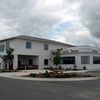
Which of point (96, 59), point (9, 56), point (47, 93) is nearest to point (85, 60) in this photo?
point (96, 59)

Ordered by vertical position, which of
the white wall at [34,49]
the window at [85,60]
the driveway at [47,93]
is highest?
the white wall at [34,49]

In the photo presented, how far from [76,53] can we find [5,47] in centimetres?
1487

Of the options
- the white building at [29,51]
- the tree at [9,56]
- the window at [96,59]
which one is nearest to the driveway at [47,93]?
the tree at [9,56]

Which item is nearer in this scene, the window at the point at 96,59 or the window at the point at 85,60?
the window at the point at 85,60

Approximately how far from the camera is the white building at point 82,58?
50531 mm

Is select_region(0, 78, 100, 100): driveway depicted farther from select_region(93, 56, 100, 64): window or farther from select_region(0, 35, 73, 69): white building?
select_region(93, 56, 100, 64): window

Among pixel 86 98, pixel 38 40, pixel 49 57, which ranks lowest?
pixel 86 98

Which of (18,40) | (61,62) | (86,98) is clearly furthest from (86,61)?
(86,98)

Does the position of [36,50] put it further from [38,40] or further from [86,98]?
[86,98]

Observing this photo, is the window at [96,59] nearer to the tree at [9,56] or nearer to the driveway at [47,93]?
the tree at [9,56]

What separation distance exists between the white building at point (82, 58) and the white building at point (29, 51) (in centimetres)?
452

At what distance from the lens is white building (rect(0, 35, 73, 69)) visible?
50.4m

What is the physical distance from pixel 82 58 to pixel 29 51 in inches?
430

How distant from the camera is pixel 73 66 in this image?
2008 inches
